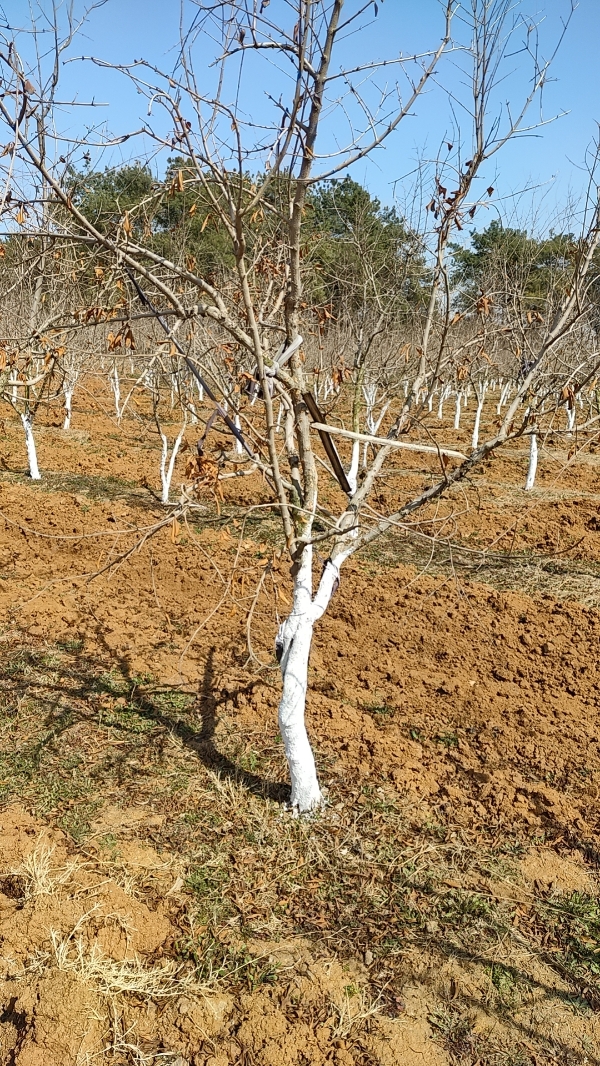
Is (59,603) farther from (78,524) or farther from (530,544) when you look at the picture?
(530,544)

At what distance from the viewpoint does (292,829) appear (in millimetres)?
3355

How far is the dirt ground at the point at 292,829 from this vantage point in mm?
2436

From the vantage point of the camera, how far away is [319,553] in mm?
7383

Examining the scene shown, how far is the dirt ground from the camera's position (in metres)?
2.44

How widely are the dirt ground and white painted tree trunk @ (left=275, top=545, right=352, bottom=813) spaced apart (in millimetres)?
204

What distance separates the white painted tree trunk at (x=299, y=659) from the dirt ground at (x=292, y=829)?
204mm

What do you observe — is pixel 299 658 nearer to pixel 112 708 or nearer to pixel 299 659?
pixel 299 659

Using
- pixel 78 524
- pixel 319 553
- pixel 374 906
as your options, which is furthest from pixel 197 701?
pixel 78 524

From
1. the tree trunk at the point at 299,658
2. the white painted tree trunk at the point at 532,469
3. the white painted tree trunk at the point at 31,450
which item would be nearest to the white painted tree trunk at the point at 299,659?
the tree trunk at the point at 299,658

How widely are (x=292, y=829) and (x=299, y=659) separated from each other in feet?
2.91

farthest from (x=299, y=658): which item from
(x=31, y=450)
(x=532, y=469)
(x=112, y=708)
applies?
(x=532, y=469)

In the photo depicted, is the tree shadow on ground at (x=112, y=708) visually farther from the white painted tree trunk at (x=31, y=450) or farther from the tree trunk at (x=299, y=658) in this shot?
the white painted tree trunk at (x=31, y=450)

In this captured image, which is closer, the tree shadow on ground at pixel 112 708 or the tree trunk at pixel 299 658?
the tree trunk at pixel 299 658

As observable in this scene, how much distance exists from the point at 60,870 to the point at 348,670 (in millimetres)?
2453
